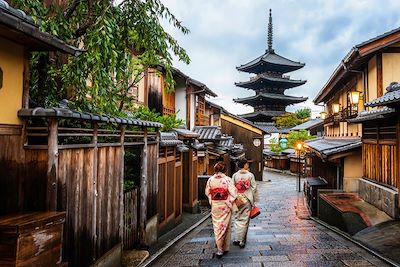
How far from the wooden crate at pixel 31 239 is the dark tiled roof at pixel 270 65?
50424 millimetres

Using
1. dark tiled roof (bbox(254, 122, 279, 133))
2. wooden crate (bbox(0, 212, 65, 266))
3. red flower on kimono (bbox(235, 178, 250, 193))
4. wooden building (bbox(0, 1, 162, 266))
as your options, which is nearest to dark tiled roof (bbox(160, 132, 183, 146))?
red flower on kimono (bbox(235, 178, 250, 193))

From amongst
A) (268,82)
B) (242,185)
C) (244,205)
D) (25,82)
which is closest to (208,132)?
(242,185)

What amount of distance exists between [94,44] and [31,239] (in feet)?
10.6

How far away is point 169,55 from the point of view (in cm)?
711

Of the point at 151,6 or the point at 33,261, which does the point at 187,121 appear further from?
the point at 33,261

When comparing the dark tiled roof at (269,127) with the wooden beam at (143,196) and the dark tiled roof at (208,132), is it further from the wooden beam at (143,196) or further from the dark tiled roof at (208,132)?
the wooden beam at (143,196)

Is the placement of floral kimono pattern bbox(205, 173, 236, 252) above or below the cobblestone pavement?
above

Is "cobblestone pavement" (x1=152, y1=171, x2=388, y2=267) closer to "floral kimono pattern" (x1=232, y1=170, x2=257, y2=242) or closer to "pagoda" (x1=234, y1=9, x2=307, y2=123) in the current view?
"floral kimono pattern" (x1=232, y1=170, x2=257, y2=242)

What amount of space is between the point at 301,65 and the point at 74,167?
52084 mm

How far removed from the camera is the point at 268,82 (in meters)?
53.3

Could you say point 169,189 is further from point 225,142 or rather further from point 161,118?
point 225,142

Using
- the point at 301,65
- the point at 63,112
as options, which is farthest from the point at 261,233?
the point at 301,65

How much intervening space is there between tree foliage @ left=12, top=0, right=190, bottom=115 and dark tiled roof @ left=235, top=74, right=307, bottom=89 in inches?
1842

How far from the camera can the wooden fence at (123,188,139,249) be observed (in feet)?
24.1
